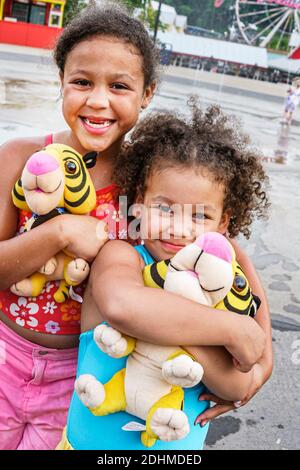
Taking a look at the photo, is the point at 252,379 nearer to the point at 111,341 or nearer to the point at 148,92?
→ the point at 111,341

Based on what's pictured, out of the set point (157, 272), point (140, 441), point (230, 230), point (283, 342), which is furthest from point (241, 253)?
point (283, 342)

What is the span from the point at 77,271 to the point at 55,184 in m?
0.21

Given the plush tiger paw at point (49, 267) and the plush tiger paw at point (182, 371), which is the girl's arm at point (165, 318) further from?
the plush tiger paw at point (49, 267)

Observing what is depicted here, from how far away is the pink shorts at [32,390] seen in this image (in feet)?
4.99

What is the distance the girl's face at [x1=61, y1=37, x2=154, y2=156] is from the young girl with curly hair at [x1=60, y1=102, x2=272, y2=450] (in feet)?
0.33

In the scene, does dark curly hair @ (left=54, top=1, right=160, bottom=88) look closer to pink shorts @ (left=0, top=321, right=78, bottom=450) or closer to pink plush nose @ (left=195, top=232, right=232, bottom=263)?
pink plush nose @ (left=195, top=232, right=232, bottom=263)

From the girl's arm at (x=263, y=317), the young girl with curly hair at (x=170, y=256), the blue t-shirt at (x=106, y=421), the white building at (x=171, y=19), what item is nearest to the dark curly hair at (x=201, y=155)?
the young girl with curly hair at (x=170, y=256)

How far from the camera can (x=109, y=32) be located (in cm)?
149

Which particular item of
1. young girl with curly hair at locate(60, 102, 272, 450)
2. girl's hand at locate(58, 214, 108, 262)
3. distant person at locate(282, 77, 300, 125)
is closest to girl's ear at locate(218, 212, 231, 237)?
young girl with curly hair at locate(60, 102, 272, 450)

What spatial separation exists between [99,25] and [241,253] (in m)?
0.70

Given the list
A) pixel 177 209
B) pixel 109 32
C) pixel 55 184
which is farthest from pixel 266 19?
pixel 55 184

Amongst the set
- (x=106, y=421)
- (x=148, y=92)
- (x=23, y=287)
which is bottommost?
(x=106, y=421)

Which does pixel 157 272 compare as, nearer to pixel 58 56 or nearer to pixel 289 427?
pixel 58 56

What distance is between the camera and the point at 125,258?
131 cm
